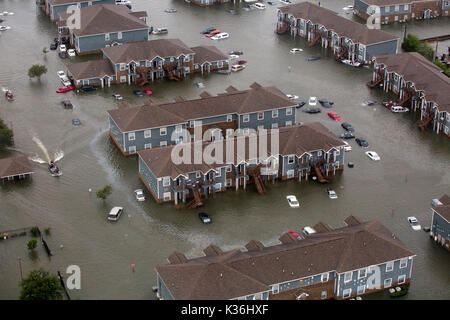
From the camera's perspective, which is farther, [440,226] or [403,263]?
[440,226]

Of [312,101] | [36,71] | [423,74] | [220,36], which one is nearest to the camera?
[423,74]

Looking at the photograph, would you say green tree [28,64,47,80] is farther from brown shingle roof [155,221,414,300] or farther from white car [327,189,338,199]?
brown shingle roof [155,221,414,300]

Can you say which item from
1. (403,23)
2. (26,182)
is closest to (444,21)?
(403,23)

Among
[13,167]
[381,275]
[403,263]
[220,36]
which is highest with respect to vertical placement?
[403,263]

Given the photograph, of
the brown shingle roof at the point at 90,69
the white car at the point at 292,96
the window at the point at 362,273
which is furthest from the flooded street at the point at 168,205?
the window at the point at 362,273

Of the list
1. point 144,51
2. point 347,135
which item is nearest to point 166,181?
point 347,135

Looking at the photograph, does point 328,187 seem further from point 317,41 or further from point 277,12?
point 277,12

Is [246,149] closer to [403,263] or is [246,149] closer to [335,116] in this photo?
[335,116]
